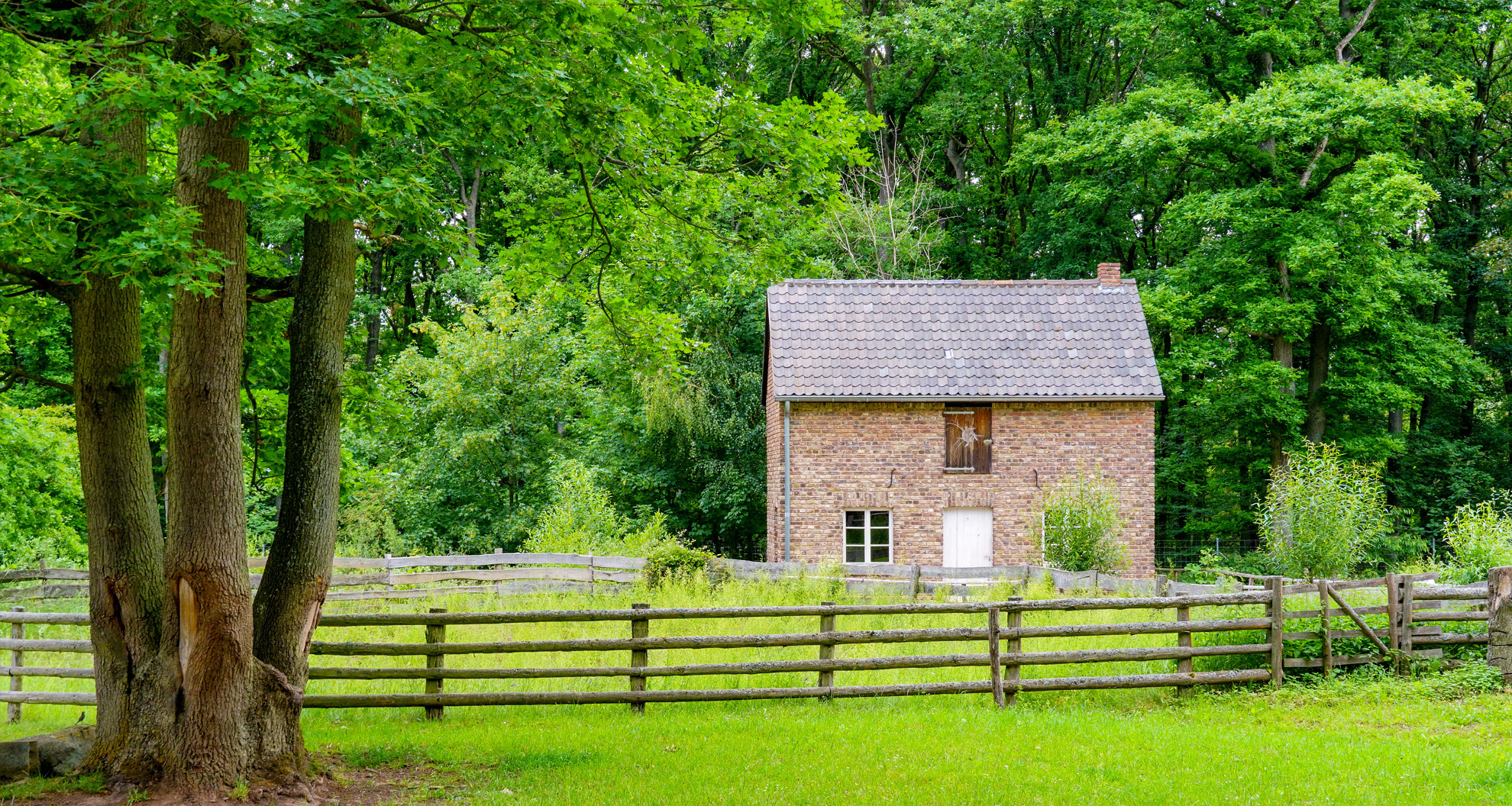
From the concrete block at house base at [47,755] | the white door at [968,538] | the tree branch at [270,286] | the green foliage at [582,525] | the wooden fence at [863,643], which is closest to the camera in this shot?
the concrete block at house base at [47,755]

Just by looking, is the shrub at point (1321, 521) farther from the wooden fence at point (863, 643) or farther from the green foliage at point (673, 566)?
the green foliage at point (673, 566)

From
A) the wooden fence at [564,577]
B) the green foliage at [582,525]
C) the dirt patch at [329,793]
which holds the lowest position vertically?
the dirt patch at [329,793]

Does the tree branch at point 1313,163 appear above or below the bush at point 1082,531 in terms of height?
above

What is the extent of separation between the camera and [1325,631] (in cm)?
1132

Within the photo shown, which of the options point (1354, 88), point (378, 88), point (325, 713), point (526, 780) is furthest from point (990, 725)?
point (1354, 88)

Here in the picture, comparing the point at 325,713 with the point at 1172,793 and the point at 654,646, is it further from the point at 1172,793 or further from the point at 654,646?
the point at 1172,793

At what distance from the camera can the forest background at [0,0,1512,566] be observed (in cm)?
775

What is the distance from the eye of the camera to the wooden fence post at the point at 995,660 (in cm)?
1075

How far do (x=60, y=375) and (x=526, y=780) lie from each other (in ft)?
73.6

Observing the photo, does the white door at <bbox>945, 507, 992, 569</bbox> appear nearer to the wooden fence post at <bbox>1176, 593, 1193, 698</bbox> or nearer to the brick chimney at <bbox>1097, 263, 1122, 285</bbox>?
the brick chimney at <bbox>1097, 263, 1122, 285</bbox>

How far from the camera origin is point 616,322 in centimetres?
1060

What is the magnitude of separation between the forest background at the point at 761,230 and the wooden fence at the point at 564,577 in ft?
7.66

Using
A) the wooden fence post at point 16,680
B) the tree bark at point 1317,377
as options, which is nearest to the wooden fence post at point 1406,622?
the wooden fence post at point 16,680

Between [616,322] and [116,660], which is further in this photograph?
[616,322]
